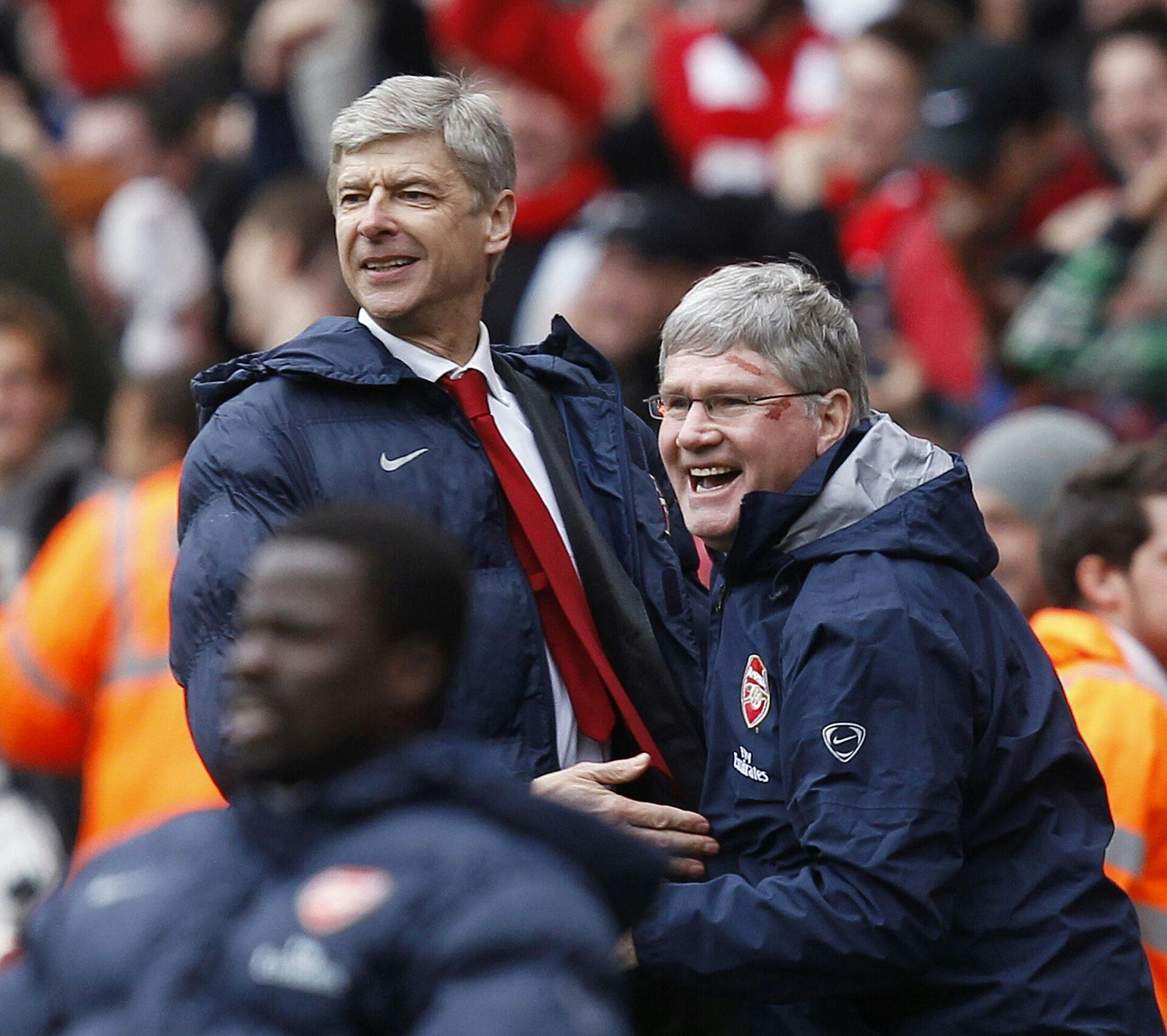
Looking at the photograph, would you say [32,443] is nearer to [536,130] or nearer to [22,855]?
[22,855]

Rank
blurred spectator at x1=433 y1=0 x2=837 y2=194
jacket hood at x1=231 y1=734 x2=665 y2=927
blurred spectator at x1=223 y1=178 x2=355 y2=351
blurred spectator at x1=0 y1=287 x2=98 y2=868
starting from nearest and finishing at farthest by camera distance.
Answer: jacket hood at x1=231 y1=734 x2=665 y2=927 → blurred spectator at x1=0 y1=287 x2=98 y2=868 → blurred spectator at x1=223 y1=178 x2=355 y2=351 → blurred spectator at x1=433 y1=0 x2=837 y2=194

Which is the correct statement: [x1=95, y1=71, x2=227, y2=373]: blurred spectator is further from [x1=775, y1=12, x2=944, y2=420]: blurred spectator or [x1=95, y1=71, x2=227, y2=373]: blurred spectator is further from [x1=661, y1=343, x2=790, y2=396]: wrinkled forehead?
[x1=661, y1=343, x2=790, y2=396]: wrinkled forehead

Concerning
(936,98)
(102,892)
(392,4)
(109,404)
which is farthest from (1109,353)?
(102,892)

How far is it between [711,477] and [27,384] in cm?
393

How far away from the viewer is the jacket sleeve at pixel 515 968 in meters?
2.19

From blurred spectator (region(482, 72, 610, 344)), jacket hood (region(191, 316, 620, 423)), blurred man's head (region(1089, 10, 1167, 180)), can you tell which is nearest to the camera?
jacket hood (region(191, 316, 620, 423))

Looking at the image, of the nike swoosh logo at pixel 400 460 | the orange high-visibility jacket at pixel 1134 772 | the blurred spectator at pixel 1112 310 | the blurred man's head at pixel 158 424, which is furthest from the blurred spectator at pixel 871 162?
the nike swoosh logo at pixel 400 460

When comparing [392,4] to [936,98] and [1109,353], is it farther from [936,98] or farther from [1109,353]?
[1109,353]

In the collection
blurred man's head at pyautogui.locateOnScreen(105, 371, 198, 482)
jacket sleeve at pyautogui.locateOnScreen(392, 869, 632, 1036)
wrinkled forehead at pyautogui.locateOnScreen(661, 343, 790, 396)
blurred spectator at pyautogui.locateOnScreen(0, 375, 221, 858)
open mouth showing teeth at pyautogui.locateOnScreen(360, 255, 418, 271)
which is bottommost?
blurred spectator at pyautogui.locateOnScreen(0, 375, 221, 858)

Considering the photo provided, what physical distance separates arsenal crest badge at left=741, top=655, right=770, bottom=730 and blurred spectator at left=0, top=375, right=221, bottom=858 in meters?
2.08

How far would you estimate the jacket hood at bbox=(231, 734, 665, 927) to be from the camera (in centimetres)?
240

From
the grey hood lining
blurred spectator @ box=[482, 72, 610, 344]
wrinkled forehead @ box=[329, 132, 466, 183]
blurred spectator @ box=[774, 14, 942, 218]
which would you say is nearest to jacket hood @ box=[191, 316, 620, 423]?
wrinkled forehead @ box=[329, 132, 466, 183]

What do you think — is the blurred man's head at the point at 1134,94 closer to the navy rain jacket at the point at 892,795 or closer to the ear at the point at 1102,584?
the ear at the point at 1102,584

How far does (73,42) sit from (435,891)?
11.1 m
